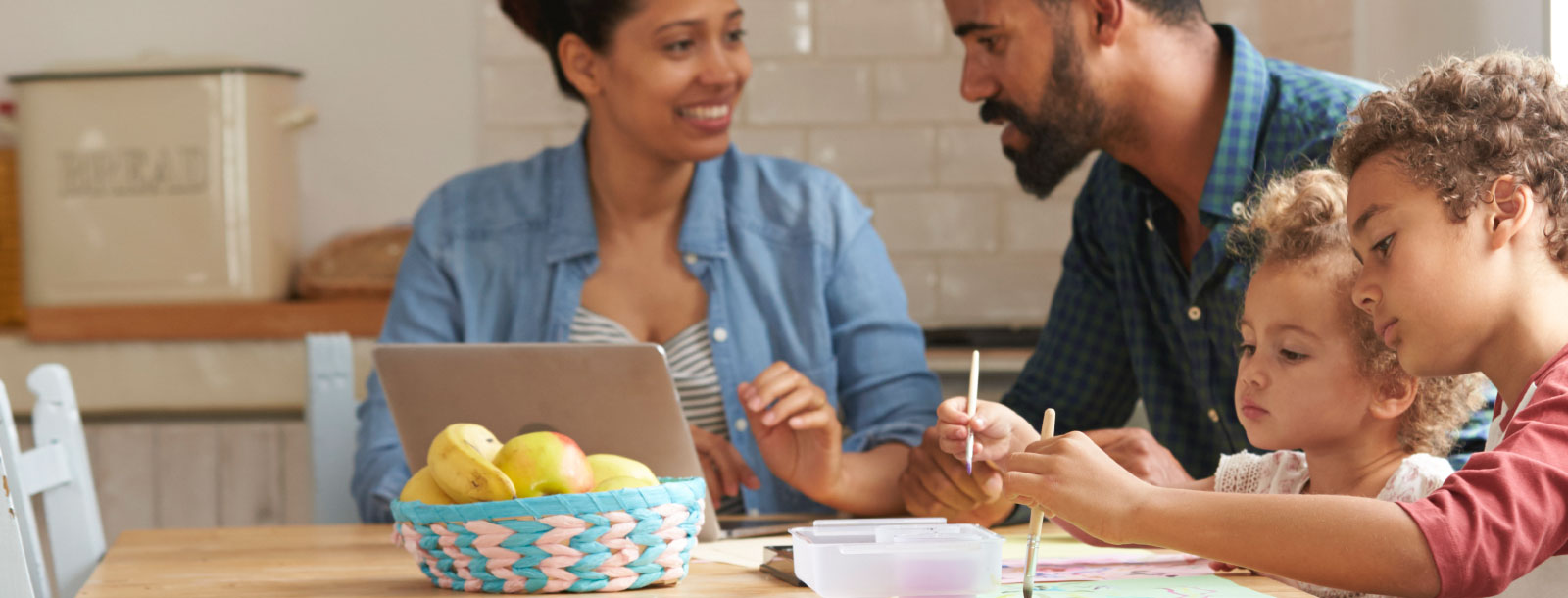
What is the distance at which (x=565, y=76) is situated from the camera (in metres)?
2.27

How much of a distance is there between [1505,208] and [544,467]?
2.38 ft

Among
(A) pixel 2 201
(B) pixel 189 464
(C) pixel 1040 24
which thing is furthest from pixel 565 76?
(A) pixel 2 201

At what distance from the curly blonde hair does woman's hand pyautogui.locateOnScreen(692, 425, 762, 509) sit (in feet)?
2.34

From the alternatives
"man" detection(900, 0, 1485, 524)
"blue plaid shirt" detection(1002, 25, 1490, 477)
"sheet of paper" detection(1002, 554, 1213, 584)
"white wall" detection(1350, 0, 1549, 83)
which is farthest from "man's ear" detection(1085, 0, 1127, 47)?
"sheet of paper" detection(1002, 554, 1213, 584)

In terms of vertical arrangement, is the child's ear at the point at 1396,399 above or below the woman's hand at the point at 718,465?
above

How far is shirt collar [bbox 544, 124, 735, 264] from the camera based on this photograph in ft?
6.96

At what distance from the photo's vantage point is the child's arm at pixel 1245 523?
0.91 m

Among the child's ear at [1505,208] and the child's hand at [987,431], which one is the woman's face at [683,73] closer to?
the child's hand at [987,431]

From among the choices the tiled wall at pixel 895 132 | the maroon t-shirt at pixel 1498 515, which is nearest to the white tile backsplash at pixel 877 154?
the tiled wall at pixel 895 132

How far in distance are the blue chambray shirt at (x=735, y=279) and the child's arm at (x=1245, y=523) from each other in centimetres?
96

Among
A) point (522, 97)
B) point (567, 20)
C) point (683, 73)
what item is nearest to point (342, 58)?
point (522, 97)

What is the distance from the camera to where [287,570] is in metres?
1.33

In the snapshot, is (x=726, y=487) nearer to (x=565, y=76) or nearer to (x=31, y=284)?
(x=565, y=76)

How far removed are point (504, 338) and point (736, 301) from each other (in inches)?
13.5
